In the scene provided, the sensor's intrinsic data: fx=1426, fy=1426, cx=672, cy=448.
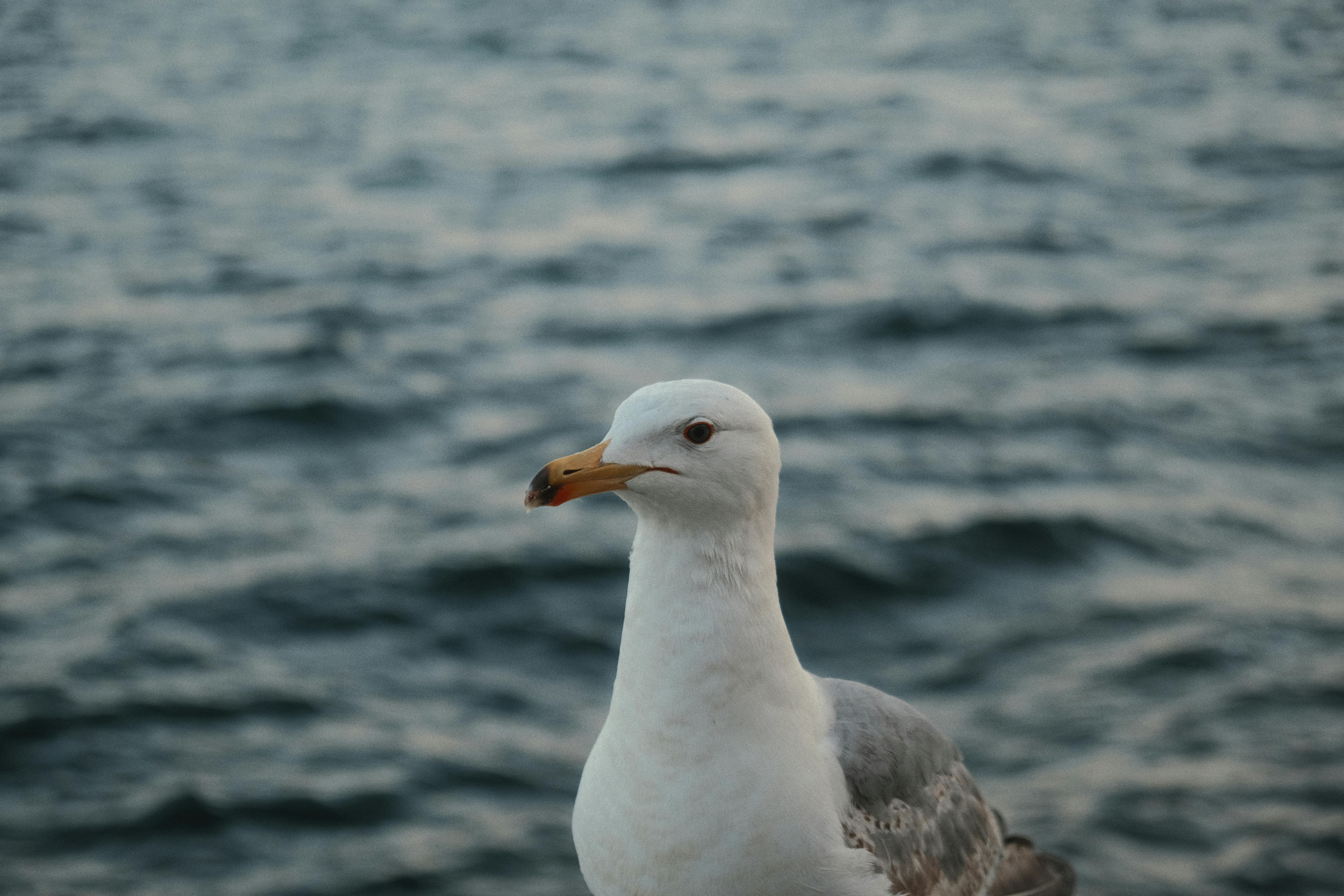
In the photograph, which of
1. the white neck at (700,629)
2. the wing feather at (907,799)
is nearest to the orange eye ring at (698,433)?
the white neck at (700,629)

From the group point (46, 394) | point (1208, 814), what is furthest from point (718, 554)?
point (46, 394)

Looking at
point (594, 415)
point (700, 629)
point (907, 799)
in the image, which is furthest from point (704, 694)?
point (594, 415)

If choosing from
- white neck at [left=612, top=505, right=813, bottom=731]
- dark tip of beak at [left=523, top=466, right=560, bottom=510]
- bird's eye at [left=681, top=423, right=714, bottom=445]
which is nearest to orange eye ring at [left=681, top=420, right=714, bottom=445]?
bird's eye at [left=681, top=423, right=714, bottom=445]

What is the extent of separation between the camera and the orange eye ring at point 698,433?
3.70 m

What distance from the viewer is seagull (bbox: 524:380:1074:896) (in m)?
3.71

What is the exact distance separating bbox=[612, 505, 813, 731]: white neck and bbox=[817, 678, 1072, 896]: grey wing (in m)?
0.45

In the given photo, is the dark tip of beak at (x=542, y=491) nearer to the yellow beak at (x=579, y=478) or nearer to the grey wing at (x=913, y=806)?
the yellow beak at (x=579, y=478)

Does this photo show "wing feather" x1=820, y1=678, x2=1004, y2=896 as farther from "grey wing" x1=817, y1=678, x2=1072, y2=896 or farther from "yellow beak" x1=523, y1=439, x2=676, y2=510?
"yellow beak" x1=523, y1=439, x2=676, y2=510

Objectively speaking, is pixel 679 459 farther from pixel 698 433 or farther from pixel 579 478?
pixel 579 478

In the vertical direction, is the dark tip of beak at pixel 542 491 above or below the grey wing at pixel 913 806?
above

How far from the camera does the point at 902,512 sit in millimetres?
10289

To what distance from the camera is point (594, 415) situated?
11.4 metres

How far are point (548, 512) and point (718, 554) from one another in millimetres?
6896

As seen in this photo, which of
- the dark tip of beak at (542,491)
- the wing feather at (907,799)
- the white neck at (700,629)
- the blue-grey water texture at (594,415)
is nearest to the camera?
the dark tip of beak at (542,491)
